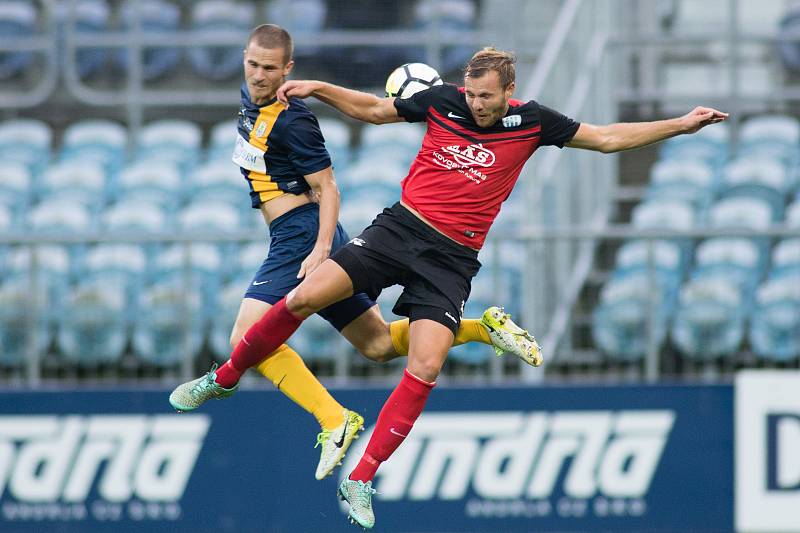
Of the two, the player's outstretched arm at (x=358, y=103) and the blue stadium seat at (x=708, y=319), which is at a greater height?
the player's outstretched arm at (x=358, y=103)

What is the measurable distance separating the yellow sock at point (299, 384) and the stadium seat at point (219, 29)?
7469mm

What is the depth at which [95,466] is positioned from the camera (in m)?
11.4

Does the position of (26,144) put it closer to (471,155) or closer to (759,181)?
(759,181)

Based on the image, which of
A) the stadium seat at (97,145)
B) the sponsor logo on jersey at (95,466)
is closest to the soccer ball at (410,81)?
the sponsor logo on jersey at (95,466)

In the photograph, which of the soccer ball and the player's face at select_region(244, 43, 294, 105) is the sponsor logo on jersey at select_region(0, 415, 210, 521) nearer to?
the soccer ball

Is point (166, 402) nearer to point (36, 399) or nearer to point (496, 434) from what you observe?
point (36, 399)

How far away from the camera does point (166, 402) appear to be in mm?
11375

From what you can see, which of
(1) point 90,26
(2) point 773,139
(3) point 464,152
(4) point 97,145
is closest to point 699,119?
(3) point 464,152

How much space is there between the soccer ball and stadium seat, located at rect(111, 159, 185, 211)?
581 centimetres

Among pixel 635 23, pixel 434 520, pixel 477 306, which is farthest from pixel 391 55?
pixel 434 520

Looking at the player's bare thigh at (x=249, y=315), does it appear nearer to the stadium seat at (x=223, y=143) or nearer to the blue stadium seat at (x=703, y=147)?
the stadium seat at (x=223, y=143)

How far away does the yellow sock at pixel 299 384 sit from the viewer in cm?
795

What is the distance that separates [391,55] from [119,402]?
478 centimetres

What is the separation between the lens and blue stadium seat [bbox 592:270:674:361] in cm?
1100
